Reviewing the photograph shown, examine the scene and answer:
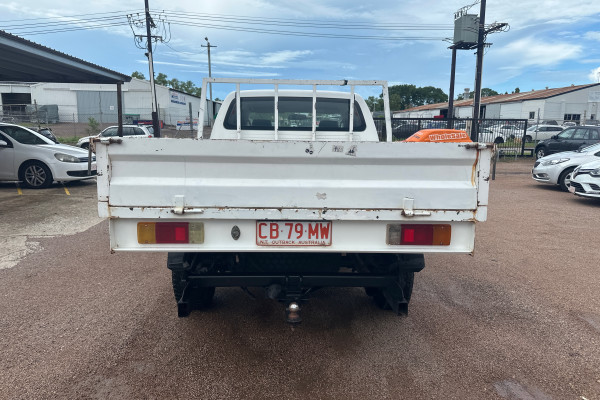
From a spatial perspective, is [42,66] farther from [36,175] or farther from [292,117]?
[292,117]

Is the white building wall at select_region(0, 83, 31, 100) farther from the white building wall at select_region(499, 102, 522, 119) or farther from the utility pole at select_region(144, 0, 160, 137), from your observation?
the white building wall at select_region(499, 102, 522, 119)

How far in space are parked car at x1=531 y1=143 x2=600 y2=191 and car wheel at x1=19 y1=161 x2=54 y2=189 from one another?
13.2 m

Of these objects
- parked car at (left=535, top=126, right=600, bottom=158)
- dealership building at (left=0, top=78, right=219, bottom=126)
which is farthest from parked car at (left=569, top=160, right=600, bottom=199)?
dealership building at (left=0, top=78, right=219, bottom=126)

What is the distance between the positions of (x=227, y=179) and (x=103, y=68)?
12.8 m

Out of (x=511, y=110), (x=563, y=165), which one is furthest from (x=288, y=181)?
(x=511, y=110)

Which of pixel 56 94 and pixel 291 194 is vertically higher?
pixel 56 94

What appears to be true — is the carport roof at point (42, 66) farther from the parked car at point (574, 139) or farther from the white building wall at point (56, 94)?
the white building wall at point (56, 94)

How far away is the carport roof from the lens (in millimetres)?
9622

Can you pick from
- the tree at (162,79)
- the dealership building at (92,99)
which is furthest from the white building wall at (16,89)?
Result: the tree at (162,79)

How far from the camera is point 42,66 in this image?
41.0 ft

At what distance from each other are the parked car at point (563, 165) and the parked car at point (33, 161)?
12.0 m

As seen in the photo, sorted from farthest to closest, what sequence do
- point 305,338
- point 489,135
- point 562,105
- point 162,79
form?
point 162,79
point 562,105
point 489,135
point 305,338

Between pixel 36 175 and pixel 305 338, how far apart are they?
9.89m

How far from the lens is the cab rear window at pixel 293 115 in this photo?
4969 mm
